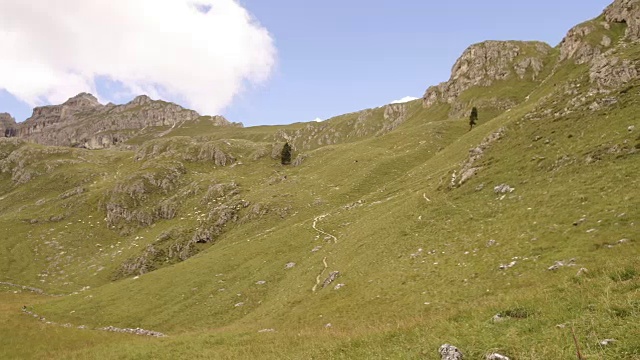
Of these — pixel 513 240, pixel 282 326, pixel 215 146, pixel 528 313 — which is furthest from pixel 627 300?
pixel 215 146

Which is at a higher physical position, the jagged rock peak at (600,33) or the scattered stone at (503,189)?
the jagged rock peak at (600,33)

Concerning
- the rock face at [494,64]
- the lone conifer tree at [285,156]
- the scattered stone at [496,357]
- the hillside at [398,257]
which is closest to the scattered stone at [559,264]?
the hillside at [398,257]

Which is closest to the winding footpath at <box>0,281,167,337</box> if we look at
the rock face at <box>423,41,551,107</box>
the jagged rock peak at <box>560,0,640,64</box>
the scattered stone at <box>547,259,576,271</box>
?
the scattered stone at <box>547,259,576,271</box>

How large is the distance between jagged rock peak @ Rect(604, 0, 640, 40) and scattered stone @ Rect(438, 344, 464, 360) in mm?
144771

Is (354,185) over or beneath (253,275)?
over

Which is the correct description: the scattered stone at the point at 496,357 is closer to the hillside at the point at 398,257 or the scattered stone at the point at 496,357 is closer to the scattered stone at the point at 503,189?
the hillside at the point at 398,257

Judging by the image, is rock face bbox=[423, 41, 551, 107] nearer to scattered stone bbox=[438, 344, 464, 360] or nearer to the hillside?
the hillside

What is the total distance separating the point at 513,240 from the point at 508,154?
22.9 metres

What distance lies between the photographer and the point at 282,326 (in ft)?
131

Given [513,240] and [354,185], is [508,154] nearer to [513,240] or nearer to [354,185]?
[513,240]

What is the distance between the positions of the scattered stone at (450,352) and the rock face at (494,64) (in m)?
177

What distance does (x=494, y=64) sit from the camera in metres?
181

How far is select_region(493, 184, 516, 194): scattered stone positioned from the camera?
44841 mm

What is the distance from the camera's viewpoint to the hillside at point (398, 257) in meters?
17.2
